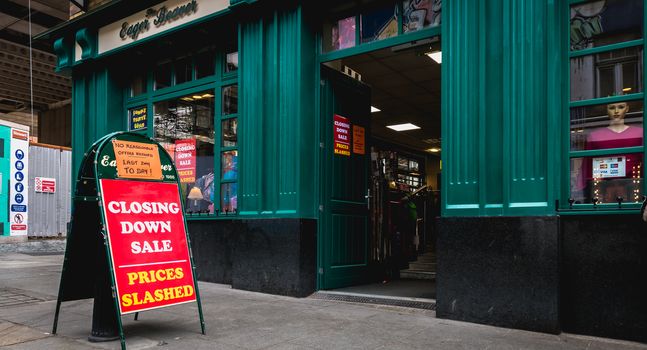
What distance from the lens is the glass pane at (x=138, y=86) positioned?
406 inches

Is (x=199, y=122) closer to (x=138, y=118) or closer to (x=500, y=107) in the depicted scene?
(x=138, y=118)

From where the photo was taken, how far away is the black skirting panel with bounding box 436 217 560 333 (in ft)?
16.4

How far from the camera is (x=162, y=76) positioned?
9.87 m

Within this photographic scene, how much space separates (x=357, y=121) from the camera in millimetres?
8383

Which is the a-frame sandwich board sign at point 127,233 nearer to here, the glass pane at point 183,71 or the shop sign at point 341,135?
the shop sign at point 341,135

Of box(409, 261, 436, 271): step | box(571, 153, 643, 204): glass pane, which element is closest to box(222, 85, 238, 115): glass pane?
box(409, 261, 436, 271): step

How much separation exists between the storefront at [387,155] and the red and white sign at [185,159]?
0.11 ft

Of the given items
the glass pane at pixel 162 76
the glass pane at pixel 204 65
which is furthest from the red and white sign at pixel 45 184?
the glass pane at pixel 204 65

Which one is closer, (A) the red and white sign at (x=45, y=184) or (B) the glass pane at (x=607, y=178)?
(B) the glass pane at (x=607, y=178)

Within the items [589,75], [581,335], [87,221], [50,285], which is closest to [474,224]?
[581,335]

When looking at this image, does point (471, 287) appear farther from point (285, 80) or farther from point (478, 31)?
point (285, 80)

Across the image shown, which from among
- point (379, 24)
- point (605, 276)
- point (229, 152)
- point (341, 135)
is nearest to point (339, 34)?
point (379, 24)

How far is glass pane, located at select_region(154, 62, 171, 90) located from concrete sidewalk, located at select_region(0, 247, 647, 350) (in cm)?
447

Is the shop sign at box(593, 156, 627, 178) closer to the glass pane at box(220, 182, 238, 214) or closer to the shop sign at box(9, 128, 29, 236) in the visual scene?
the glass pane at box(220, 182, 238, 214)
